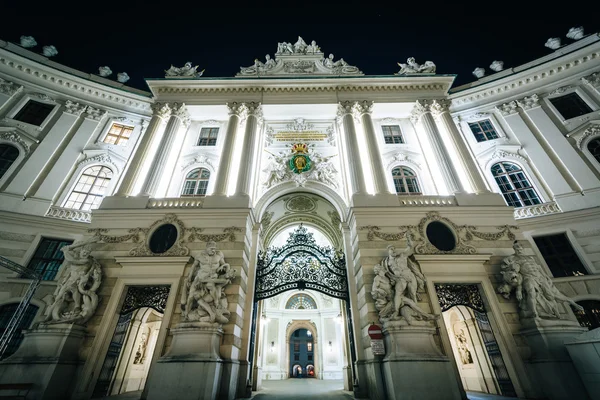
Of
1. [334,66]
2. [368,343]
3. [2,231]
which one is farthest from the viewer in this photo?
[334,66]

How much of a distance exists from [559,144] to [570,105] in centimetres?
324

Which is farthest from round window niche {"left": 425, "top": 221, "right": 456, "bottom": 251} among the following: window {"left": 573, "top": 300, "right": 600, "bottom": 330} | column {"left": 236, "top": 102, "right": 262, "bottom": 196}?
column {"left": 236, "top": 102, "right": 262, "bottom": 196}

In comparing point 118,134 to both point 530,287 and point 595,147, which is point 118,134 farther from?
point 595,147

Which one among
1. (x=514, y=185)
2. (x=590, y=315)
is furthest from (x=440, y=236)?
(x=514, y=185)

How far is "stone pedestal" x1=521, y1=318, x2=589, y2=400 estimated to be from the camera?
709cm

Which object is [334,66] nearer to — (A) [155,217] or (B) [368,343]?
(A) [155,217]

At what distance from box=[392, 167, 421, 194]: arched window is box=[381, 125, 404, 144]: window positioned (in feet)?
6.91

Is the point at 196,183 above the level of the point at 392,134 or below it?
below

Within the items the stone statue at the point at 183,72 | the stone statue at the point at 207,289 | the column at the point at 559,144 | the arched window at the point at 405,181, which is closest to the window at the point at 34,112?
the stone statue at the point at 183,72

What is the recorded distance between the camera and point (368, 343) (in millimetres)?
8883

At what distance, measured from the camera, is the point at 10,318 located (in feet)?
33.9

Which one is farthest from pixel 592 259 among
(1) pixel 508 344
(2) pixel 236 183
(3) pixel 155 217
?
(3) pixel 155 217

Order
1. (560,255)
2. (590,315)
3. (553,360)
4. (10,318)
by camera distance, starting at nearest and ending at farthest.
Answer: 1. (553,360)
2. (590,315)
3. (10,318)
4. (560,255)

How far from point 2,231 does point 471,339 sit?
19.8 meters
